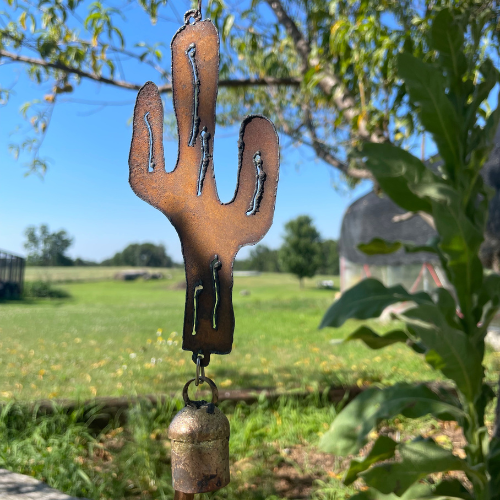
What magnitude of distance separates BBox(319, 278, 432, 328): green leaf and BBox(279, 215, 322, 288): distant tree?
2397cm

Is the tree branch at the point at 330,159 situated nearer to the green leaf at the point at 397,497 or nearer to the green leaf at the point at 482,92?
the green leaf at the point at 482,92

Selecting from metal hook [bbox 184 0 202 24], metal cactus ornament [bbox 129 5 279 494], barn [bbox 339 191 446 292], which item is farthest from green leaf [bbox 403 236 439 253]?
barn [bbox 339 191 446 292]

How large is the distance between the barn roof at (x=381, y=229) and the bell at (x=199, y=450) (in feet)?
19.9

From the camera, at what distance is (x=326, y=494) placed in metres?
2.31

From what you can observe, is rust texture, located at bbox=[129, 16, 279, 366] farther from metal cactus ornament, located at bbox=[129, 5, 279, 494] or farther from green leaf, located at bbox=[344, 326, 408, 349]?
green leaf, located at bbox=[344, 326, 408, 349]

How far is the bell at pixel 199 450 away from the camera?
1203 millimetres

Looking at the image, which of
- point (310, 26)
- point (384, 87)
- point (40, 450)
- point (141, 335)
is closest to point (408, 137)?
point (384, 87)

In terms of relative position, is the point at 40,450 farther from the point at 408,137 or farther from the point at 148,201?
the point at 408,137

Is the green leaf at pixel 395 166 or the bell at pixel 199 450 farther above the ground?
the green leaf at pixel 395 166

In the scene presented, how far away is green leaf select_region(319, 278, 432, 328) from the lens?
56.7 inches

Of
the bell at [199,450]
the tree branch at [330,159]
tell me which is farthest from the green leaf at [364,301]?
the tree branch at [330,159]

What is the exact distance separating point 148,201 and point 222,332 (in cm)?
45

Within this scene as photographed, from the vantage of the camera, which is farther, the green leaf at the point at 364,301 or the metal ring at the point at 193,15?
the green leaf at the point at 364,301

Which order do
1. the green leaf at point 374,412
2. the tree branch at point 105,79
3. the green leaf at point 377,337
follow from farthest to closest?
the tree branch at point 105,79 < the green leaf at point 377,337 < the green leaf at point 374,412
